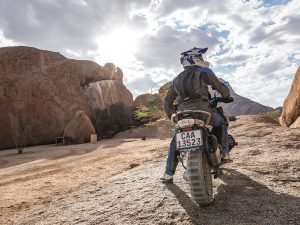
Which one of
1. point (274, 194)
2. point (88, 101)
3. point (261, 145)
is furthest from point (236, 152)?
point (88, 101)

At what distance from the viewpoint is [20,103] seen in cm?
2614

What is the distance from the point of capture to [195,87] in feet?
15.9

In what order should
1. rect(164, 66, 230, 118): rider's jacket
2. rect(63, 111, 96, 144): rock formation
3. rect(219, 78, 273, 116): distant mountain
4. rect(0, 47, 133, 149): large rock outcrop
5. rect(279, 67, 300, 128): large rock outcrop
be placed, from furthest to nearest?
rect(219, 78, 273, 116): distant mountain
rect(63, 111, 96, 144): rock formation
rect(0, 47, 133, 149): large rock outcrop
rect(279, 67, 300, 128): large rock outcrop
rect(164, 66, 230, 118): rider's jacket

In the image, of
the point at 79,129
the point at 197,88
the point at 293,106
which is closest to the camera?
the point at 197,88

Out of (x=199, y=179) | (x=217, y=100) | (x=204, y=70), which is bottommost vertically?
(x=199, y=179)

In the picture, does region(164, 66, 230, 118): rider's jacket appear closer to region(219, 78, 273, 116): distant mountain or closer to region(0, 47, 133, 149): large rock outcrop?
region(0, 47, 133, 149): large rock outcrop

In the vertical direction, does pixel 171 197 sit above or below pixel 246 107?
below

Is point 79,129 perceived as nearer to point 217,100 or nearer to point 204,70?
point 217,100

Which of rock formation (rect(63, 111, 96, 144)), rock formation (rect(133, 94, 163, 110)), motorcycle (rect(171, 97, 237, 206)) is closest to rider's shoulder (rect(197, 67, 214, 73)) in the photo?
motorcycle (rect(171, 97, 237, 206))

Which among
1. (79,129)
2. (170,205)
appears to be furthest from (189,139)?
(79,129)

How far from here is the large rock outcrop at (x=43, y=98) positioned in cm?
2569

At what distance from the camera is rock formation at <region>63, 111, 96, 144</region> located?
2598 centimetres

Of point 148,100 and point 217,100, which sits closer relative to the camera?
point 217,100

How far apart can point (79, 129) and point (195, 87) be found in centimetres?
2231
